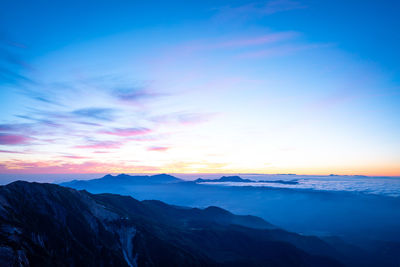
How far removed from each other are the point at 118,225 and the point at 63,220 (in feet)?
104

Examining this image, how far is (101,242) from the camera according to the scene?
11338 centimetres

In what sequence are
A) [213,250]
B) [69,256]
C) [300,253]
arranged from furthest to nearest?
[300,253] < [213,250] < [69,256]

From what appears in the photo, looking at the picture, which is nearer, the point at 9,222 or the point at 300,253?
the point at 9,222

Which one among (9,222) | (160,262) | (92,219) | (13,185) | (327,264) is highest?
(13,185)

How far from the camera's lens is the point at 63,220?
109188mm

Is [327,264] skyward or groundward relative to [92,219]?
groundward

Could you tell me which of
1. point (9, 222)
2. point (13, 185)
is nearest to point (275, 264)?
point (9, 222)

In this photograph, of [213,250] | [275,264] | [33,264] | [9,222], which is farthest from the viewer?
[213,250]

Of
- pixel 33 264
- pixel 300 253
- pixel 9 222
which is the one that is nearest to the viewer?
pixel 33 264

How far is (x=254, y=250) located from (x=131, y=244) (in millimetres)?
110792

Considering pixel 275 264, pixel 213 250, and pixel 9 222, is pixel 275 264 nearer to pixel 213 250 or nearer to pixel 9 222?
pixel 213 250

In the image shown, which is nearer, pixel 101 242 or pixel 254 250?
pixel 101 242

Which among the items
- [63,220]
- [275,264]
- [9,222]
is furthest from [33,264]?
[275,264]

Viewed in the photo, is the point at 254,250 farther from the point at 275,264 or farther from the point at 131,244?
the point at 131,244
